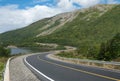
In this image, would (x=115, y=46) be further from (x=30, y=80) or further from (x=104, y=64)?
(x=30, y=80)

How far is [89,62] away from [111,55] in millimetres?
37738

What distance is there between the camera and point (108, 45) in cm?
7969

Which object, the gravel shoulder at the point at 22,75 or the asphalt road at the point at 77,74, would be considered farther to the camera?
the gravel shoulder at the point at 22,75

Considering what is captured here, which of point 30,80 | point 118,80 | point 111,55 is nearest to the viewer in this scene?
point 118,80

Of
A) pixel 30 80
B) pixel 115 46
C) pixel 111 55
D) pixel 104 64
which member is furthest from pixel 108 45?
pixel 30 80

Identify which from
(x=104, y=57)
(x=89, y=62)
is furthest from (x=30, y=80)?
(x=104, y=57)

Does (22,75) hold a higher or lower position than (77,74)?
lower

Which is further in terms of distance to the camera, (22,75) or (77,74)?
(22,75)

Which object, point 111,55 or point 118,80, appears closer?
point 118,80

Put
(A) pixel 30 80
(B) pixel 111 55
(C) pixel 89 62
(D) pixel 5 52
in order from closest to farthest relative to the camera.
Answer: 1. (A) pixel 30 80
2. (C) pixel 89 62
3. (B) pixel 111 55
4. (D) pixel 5 52

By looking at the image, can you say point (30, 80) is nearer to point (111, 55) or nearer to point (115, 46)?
point (111, 55)

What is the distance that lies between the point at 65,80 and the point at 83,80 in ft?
4.11

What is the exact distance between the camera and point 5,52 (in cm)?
10994

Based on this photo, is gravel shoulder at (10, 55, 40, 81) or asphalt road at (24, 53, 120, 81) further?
gravel shoulder at (10, 55, 40, 81)
